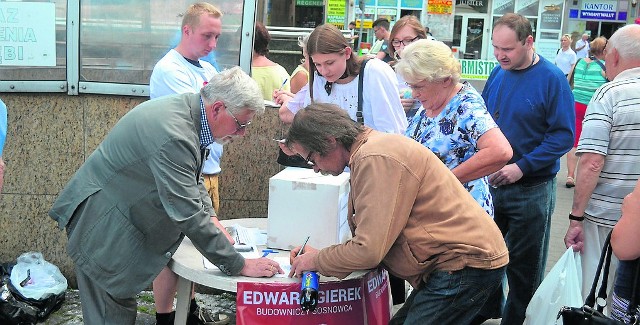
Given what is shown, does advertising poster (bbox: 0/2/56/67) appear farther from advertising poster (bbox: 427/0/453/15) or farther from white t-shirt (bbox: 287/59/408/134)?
advertising poster (bbox: 427/0/453/15)

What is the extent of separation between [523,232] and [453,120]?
106cm

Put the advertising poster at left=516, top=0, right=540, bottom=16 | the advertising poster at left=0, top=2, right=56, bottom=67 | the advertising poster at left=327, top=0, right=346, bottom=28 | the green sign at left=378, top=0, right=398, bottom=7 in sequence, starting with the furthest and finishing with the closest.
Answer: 1. the advertising poster at left=516, top=0, right=540, bottom=16
2. the green sign at left=378, top=0, right=398, bottom=7
3. the advertising poster at left=327, top=0, right=346, bottom=28
4. the advertising poster at left=0, top=2, right=56, bottom=67

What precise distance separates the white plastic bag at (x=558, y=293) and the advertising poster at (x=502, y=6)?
2325 centimetres

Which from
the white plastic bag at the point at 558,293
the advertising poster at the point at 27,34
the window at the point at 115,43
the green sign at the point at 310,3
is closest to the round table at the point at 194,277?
the white plastic bag at the point at 558,293

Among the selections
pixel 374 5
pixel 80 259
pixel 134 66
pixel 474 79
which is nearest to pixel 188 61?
pixel 134 66

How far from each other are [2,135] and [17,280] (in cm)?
124

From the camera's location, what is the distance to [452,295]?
2.56 metres

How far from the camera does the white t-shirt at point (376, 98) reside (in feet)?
11.9

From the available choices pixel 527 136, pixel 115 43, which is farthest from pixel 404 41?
pixel 115 43

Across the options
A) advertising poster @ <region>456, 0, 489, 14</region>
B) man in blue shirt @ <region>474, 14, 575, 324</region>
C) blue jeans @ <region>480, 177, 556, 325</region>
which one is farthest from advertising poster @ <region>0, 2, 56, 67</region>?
advertising poster @ <region>456, 0, 489, 14</region>

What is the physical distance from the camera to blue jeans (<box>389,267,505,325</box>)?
2555 millimetres

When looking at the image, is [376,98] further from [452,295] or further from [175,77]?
[452,295]

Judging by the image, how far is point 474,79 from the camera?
1405 cm

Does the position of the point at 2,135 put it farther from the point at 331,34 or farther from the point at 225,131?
the point at 331,34
